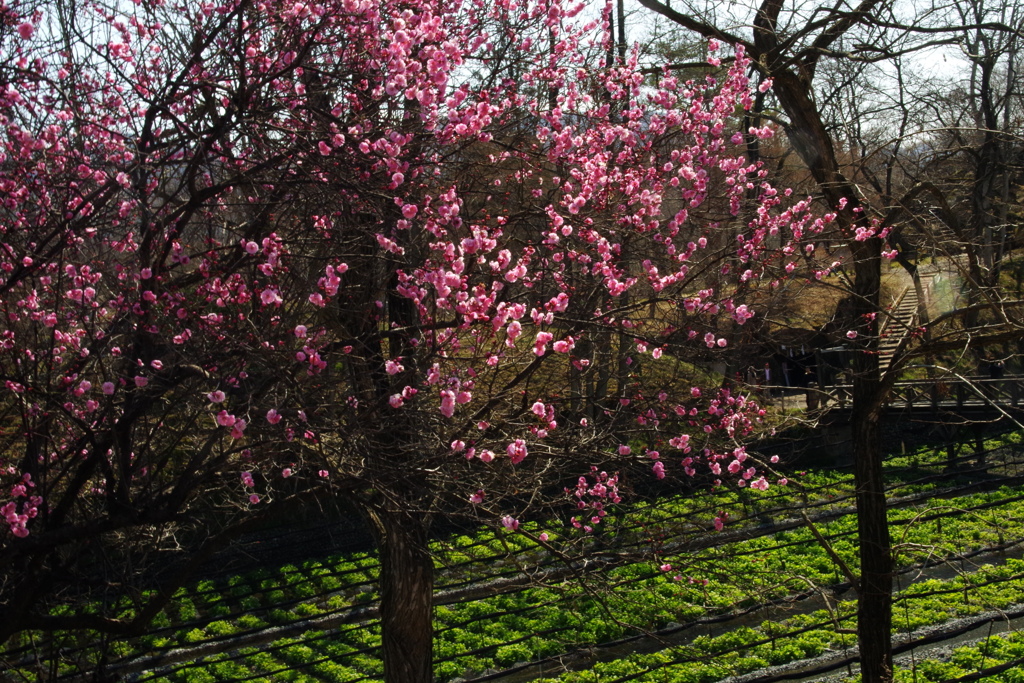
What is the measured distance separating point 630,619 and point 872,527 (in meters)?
4.82

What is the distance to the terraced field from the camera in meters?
9.15

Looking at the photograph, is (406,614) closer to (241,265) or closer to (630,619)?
(241,265)

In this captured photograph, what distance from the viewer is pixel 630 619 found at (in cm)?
1048

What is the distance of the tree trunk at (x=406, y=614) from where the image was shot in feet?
21.2

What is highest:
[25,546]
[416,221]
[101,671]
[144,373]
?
[416,221]

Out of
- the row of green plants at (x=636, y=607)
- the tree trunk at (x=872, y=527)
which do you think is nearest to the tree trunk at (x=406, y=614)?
the row of green plants at (x=636, y=607)

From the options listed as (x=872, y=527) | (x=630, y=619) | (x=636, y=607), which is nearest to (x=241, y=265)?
(x=872, y=527)

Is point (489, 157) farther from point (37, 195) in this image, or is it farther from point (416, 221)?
point (37, 195)

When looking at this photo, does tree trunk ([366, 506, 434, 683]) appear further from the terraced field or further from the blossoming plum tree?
the terraced field

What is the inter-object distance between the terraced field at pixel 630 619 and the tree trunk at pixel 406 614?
1.27 m

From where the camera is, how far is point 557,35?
22.4 ft

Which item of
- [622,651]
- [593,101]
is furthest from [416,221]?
[622,651]

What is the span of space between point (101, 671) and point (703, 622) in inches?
301

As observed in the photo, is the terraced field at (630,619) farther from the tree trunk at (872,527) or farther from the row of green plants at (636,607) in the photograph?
the tree trunk at (872,527)
